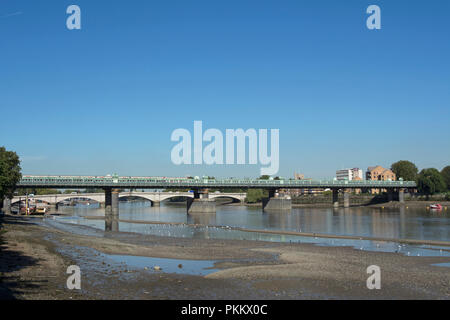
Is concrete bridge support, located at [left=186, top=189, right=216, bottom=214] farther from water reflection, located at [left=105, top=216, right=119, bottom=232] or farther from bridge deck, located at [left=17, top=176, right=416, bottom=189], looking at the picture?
water reflection, located at [left=105, top=216, right=119, bottom=232]

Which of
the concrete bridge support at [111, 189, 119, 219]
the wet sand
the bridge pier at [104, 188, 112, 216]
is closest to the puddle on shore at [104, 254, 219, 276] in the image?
the wet sand

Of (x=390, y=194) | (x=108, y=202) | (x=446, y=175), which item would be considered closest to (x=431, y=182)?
(x=390, y=194)

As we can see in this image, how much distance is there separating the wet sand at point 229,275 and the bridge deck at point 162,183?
7234 centimetres

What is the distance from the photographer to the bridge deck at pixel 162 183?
11394 cm

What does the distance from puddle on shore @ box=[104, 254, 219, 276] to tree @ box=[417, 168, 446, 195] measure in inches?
6192

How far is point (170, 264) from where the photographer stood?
1415 inches

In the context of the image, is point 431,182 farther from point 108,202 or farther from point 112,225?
point 112,225

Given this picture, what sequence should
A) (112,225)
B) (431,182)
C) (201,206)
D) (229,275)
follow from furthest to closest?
(431,182) → (201,206) → (112,225) → (229,275)

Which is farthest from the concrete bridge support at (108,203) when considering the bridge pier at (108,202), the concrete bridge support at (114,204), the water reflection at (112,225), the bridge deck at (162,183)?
the water reflection at (112,225)

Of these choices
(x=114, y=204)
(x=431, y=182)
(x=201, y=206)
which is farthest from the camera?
(x=431, y=182)

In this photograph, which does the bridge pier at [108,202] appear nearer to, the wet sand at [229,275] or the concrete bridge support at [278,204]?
the concrete bridge support at [278,204]

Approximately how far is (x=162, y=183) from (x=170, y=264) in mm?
97107

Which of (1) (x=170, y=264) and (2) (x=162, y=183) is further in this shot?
(2) (x=162, y=183)

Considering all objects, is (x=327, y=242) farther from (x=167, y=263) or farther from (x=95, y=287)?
(x=95, y=287)
